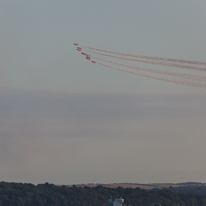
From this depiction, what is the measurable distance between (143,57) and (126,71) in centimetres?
799

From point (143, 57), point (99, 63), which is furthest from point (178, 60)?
point (99, 63)

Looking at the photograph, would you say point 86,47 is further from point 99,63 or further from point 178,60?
point 178,60

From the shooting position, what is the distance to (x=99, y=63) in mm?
173250

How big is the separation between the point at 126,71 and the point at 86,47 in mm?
14057

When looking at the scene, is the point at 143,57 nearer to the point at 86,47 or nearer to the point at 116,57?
the point at 116,57

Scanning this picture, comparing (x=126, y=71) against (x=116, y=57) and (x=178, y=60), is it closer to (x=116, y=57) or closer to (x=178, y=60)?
(x=116, y=57)

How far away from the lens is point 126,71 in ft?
548

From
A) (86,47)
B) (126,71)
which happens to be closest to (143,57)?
(126,71)

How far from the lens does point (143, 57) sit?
171125 mm

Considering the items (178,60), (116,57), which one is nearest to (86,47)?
(116,57)

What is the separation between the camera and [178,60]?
167 m

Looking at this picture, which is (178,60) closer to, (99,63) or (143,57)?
(143,57)

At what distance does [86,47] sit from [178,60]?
27.5m

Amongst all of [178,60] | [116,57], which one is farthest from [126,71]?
[178,60]
